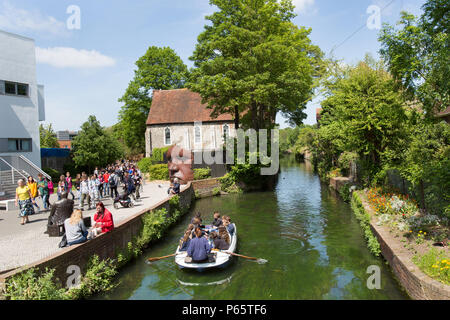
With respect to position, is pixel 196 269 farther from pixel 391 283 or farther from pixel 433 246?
pixel 433 246

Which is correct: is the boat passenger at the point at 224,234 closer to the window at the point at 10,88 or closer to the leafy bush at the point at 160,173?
the leafy bush at the point at 160,173

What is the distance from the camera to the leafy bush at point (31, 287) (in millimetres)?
6934

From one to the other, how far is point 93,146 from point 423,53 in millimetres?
31462

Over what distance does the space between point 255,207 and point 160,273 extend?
1222 cm

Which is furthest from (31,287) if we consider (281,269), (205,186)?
(205,186)

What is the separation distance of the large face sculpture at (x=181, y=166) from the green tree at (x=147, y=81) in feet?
64.6

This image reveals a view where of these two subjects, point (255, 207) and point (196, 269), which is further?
point (255, 207)

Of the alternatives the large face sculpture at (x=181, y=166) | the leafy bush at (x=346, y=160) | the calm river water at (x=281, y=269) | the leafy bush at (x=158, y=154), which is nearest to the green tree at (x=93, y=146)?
the leafy bush at (x=158, y=154)

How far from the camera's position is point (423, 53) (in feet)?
36.4

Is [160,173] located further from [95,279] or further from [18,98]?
[95,279]

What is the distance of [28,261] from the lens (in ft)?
28.9

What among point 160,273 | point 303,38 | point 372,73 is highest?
point 303,38

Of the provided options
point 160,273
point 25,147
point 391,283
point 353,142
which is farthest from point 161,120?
point 391,283

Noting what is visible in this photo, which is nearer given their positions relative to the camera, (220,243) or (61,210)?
(61,210)
